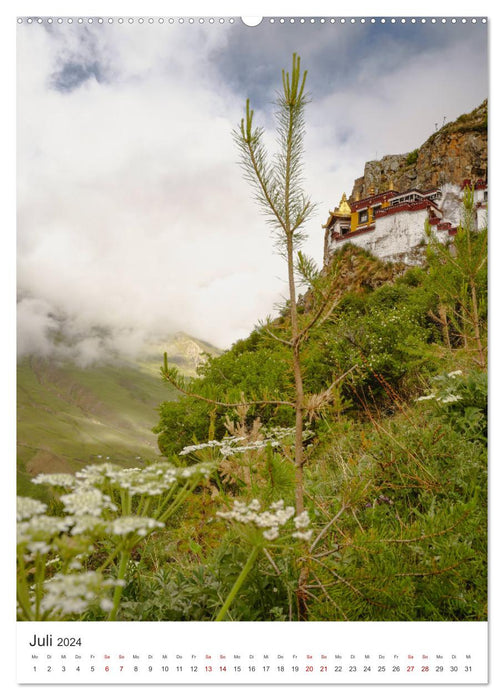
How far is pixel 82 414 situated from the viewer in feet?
7.11

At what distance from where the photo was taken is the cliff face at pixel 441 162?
86.7 inches

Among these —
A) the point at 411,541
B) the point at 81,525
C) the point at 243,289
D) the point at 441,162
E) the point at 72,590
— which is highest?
the point at 441,162

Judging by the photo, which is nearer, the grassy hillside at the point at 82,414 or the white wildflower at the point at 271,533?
the white wildflower at the point at 271,533

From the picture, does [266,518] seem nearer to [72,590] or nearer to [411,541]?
[72,590]

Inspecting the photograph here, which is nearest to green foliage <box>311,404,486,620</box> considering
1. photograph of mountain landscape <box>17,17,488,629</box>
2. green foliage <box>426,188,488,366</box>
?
photograph of mountain landscape <box>17,17,488,629</box>

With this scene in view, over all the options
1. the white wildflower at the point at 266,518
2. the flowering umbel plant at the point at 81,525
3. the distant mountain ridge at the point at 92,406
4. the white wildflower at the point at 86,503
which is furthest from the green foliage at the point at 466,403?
the white wildflower at the point at 86,503

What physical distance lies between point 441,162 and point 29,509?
9.05 ft

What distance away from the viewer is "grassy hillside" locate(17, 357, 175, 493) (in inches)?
74.0

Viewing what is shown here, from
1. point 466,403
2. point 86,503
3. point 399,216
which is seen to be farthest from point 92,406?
point 399,216

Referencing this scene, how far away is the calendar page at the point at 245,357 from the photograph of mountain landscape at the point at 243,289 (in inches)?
0.4

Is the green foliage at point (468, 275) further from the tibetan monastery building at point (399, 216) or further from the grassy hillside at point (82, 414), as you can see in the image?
the grassy hillside at point (82, 414)
